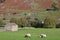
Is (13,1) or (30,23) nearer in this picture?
(30,23)

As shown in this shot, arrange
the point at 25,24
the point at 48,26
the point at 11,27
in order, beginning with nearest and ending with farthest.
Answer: the point at 11,27 < the point at 48,26 < the point at 25,24

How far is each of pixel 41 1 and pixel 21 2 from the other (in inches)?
259

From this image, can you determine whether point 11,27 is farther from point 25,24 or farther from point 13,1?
point 13,1

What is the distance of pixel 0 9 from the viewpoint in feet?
279

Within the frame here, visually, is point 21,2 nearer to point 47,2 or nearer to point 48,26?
point 47,2

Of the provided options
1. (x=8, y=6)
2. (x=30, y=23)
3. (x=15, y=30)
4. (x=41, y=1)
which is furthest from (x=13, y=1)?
(x=15, y=30)

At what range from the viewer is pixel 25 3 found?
288 ft

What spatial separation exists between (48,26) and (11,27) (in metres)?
8.63

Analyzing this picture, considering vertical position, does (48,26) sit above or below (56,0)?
below

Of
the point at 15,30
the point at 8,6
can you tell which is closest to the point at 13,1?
the point at 8,6

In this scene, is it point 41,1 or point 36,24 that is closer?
point 36,24

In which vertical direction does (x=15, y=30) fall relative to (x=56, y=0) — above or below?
below

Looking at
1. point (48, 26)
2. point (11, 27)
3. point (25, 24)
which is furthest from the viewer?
point (25, 24)

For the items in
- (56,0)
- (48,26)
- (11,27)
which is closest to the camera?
(11,27)
